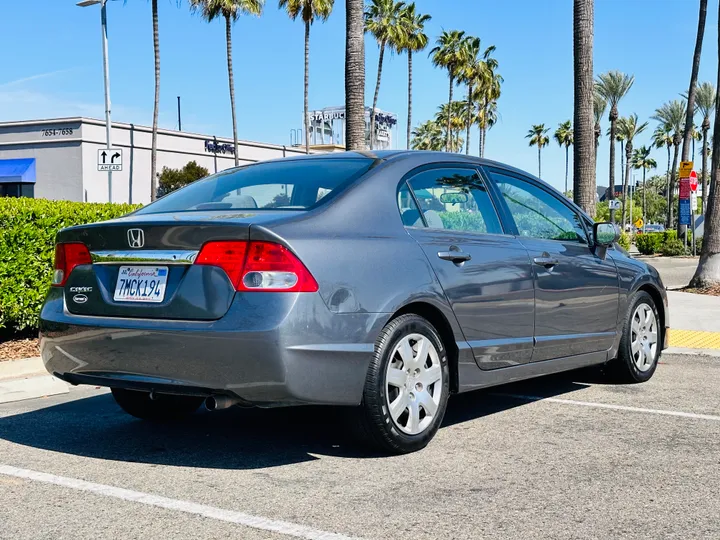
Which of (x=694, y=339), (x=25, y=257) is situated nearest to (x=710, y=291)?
(x=694, y=339)

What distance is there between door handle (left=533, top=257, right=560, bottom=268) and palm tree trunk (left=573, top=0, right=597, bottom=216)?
850 cm

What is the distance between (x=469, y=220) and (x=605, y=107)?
2222 inches

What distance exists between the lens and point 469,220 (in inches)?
223

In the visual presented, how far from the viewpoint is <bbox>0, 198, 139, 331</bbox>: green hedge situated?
8.55 metres

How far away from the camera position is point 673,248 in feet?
118

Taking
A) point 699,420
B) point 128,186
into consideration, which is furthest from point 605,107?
point 699,420

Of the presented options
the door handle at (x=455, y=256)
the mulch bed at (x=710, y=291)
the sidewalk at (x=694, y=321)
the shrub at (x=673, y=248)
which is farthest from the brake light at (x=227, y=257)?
the shrub at (x=673, y=248)

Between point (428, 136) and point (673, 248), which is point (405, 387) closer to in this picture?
point (673, 248)

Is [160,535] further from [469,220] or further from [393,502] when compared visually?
[469,220]

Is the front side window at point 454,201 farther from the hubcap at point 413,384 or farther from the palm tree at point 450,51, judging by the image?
the palm tree at point 450,51

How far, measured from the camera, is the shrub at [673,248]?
117 ft

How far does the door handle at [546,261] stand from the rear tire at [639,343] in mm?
1249

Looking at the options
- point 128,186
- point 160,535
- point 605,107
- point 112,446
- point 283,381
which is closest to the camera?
point 160,535

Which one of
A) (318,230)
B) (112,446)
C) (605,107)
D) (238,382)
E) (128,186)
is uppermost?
(605,107)
